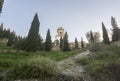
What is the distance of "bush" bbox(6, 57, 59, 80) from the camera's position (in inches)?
396

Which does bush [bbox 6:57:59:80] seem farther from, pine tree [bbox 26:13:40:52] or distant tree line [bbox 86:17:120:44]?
distant tree line [bbox 86:17:120:44]

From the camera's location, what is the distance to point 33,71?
33.3 feet

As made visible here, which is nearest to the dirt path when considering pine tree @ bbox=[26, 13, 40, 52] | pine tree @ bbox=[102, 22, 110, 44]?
pine tree @ bbox=[26, 13, 40, 52]

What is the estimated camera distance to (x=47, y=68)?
10469 millimetres

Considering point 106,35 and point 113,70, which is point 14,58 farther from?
point 106,35

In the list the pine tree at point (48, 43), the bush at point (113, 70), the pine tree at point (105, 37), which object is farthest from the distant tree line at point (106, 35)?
the bush at point (113, 70)

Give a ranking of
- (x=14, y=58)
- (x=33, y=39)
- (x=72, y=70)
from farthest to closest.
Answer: (x=33, y=39)
(x=14, y=58)
(x=72, y=70)

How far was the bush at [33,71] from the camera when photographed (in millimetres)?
10062

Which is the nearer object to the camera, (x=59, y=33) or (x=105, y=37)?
(x=105, y=37)

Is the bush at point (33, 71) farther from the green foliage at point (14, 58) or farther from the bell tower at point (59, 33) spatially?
the bell tower at point (59, 33)

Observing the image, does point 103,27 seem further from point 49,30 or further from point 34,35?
point 34,35

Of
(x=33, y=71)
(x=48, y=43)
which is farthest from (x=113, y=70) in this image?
Answer: (x=48, y=43)

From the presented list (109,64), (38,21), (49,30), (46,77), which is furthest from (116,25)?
Result: (46,77)

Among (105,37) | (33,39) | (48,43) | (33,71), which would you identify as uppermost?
(105,37)
